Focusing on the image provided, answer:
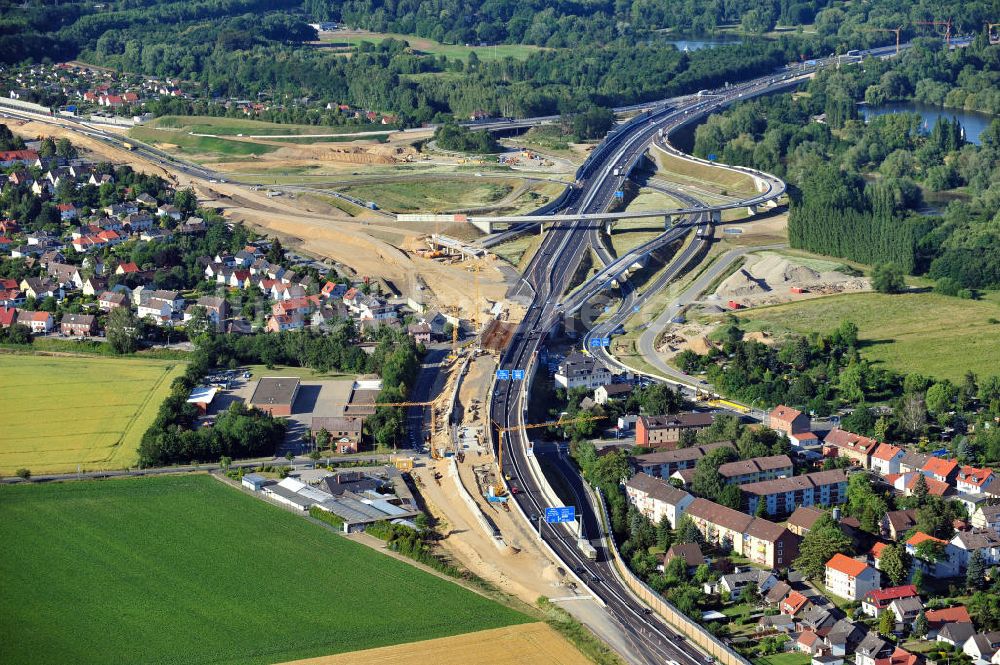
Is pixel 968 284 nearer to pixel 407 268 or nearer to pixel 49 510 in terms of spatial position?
pixel 407 268

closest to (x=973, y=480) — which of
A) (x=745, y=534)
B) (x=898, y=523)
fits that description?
(x=898, y=523)

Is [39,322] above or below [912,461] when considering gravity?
above

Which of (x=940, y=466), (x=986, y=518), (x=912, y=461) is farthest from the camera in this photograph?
(x=912, y=461)

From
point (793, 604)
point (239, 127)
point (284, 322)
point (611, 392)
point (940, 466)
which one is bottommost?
point (793, 604)

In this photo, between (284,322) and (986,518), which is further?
(284,322)

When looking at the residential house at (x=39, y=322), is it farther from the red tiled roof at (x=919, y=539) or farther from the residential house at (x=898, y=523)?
the red tiled roof at (x=919, y=539)

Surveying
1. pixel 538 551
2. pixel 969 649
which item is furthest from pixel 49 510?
pixel 969 649

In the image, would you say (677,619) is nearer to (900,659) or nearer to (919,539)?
(900,659)
